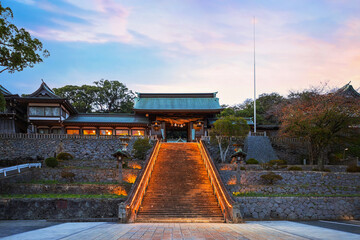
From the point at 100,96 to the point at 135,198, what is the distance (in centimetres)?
3961

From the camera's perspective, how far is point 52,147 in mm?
30109

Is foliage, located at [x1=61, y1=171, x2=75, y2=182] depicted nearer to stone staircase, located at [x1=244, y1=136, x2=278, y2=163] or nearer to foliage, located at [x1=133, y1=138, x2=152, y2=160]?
foliage, located at [x1=133, y1=138, x2=152, y2=160]

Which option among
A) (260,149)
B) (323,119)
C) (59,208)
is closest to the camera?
(59,208)

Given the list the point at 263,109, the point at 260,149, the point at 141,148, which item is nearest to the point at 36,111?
the point at 141,148

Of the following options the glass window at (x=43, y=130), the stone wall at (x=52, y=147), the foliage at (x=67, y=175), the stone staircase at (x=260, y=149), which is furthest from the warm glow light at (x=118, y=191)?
the glass window at (x=43, y=130)

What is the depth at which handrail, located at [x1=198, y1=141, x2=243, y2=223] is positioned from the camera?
1381cm

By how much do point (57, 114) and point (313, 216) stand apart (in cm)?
3151

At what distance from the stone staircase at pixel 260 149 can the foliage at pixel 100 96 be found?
27.5 metres

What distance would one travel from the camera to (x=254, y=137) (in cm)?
3147

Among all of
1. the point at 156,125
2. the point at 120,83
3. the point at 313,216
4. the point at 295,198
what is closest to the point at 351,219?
the point at 313,216

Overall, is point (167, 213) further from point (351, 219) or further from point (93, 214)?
point (351, 219)

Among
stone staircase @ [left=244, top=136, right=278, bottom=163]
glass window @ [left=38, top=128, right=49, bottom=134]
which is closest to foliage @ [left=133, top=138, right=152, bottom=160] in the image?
stone staircase @ [left=244, top=136, right=278, bottom=163]

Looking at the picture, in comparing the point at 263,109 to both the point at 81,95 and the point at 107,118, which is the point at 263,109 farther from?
the point at 81,95

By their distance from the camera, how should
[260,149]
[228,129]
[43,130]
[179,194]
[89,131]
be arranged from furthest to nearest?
[89,131] < [43,130] < [260,149] < [228,129] < [179,194]
